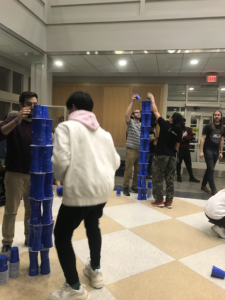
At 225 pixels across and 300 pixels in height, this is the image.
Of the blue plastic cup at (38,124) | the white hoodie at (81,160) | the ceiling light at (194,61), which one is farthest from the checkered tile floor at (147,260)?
the ceiling light at (194,61)

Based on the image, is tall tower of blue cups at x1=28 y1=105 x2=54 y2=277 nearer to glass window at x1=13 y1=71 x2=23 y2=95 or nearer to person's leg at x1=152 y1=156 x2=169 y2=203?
person's leg at x1=152 y1=156 x2=169 y2=203

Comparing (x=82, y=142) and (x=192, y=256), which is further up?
(x=82, y=142)

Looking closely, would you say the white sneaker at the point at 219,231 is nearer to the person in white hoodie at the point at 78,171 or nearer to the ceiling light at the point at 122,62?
the person in white hoodie at the point at 78,171

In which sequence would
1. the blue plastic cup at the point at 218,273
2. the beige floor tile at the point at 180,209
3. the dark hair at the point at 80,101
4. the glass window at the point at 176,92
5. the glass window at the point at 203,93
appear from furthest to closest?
the glass window at the point at 176,92
the glass window at the point at 203,93
the beige floor tile at the point at 180,209
the blue plastic cup at the point at 218,273
the dark hair at the point at 80,101

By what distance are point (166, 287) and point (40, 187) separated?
3.94ft

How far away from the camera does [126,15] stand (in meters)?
4.86

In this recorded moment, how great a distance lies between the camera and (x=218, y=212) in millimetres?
2459

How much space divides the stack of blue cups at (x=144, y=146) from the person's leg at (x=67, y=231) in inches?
99.1

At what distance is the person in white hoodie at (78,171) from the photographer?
4.18 ft

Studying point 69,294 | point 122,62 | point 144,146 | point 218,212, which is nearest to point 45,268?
point 69,294

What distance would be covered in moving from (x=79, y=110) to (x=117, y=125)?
20.6 feet

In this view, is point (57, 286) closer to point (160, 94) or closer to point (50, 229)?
point (50, 229)

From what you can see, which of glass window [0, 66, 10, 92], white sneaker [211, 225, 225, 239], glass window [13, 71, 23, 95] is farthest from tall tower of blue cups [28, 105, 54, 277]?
glass window [13, 71, 23, 95]

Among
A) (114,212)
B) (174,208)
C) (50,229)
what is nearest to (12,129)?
(50,229)
